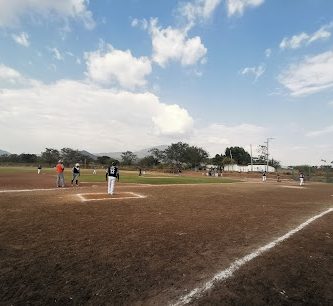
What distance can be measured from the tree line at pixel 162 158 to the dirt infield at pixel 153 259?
97.0m

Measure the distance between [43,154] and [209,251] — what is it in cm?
13982

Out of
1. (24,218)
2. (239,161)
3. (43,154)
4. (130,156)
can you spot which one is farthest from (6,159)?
(24,218)

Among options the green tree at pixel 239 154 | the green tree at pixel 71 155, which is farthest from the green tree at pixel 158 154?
the green tree at pixel 239 154

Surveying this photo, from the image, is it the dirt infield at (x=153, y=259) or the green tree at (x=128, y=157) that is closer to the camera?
the dirt infield at (x=153, y=259)

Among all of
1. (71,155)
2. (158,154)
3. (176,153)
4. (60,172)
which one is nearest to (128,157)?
(158,154)

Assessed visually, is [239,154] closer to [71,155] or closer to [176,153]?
[176,153]

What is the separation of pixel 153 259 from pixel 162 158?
124574mm

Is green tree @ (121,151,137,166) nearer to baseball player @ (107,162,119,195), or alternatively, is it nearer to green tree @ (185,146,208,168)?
green tree @ (185,146,208,168)

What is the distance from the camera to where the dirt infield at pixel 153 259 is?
461 cm

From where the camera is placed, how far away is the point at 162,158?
130750 mm

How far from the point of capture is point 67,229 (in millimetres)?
8531

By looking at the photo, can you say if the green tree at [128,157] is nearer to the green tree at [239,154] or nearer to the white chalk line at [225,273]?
the green tree at [239,154]

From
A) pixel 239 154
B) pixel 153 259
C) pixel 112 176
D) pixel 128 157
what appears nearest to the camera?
pixel 153 259

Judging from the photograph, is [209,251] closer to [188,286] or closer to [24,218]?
[188,286]
